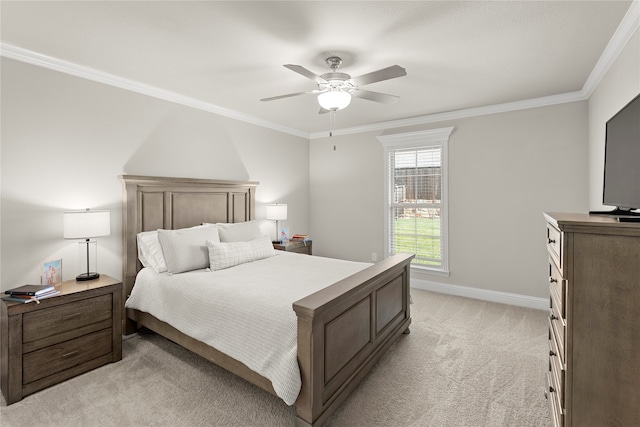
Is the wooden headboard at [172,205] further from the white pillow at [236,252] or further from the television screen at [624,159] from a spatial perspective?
the television screen at [624,159]

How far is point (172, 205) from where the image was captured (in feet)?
11.4

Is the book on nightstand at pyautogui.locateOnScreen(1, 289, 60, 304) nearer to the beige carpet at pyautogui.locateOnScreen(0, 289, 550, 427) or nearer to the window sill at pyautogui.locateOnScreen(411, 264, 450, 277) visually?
the beige carpet at pyautogui.locateOnScreen(0, 289, 550, 427)

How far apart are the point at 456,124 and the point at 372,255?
232 cm

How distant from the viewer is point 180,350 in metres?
2.81

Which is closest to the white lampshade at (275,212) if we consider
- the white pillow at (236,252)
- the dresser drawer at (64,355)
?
the white pillow at (236,252)

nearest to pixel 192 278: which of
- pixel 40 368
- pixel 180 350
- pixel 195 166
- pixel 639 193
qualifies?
pixel 180 350

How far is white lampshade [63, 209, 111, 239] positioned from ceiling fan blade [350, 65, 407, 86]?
2418 millimetres

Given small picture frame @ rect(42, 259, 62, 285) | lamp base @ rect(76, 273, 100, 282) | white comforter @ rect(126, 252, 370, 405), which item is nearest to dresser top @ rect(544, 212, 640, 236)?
white comforter @ rect(126, 252, 370, 405)

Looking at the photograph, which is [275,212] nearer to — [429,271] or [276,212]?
[276,212]

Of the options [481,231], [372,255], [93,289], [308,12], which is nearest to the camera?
[308,12]

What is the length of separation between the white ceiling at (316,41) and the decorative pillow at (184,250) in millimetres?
1551

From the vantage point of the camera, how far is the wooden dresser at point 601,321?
124 cm

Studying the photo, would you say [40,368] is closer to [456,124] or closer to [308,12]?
[308,12]

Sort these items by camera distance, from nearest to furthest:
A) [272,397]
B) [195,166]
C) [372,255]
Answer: [272,397] → [195,166] → [372,255]
